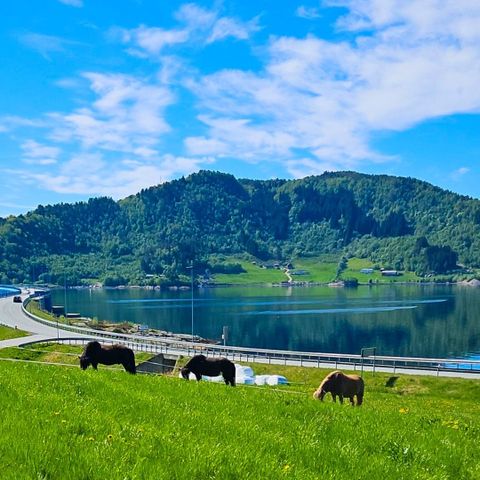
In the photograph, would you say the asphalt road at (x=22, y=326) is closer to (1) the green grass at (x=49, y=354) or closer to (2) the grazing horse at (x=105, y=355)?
(1) the green grass at (x=49, y=354)

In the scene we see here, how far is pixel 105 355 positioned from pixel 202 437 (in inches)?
515

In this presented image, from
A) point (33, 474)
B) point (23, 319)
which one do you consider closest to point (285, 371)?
point (33, 474)

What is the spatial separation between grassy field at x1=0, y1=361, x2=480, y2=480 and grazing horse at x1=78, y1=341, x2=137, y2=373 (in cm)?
602

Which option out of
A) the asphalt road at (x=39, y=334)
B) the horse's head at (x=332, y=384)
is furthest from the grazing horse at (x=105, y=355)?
the asphalt road at (x=39, y=334)

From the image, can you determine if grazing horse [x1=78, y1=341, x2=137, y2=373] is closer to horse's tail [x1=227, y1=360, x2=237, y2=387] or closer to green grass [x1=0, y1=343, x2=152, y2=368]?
horse's tail [x1=227, y1=360, x2=237, y2=387]

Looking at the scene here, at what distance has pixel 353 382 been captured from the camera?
63.4 ft

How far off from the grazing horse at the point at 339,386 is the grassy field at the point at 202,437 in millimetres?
4714

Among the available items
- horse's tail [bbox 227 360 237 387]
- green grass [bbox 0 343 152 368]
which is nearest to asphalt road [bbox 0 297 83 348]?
green grass [bbox 0 343 152 368]

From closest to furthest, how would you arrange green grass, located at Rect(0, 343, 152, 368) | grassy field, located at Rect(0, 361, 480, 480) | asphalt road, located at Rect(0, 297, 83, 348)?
1. grassy field, located at Rect(0, 361, 480, 480)
2. green grass, located at Rect(0, 343, 152, 368)
3. asphalt road, located at Rect(0, 297, 83, 348)

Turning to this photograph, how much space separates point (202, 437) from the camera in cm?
837

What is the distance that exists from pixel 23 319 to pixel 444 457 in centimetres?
10824

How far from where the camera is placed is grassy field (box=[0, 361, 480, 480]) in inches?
249

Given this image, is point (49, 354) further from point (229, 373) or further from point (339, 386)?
point (339, 386)

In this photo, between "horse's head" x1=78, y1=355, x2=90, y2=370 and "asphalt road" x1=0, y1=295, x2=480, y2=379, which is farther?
"asphalt road" x1=0, y1=295, x2=480, y2=379
